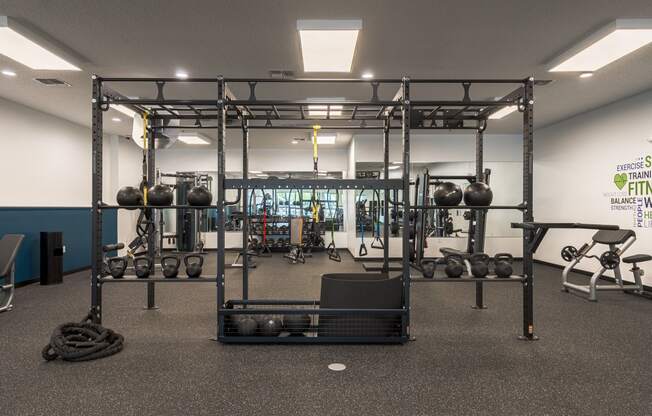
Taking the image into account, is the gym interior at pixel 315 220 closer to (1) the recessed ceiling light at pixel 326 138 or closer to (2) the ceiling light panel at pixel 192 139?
(2) the ceiling light panel at pixel 192 139

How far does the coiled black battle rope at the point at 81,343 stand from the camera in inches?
96.5

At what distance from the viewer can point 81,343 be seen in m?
2.55

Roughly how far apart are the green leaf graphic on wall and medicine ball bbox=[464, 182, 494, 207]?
3.62 meters

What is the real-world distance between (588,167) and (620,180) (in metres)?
0.66

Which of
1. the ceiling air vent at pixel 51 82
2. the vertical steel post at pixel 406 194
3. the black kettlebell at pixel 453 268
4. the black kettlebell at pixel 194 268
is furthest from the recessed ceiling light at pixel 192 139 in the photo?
the black kettlebell at pixel 453 268

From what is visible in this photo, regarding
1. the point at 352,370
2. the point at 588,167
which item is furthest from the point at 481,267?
the point at 588,167

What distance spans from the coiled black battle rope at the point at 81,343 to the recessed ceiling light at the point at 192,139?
16.2 ft

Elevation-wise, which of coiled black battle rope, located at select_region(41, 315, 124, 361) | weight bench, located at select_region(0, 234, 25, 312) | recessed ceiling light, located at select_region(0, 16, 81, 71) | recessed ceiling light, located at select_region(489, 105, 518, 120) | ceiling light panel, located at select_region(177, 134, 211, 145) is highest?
recessed ceiling light, located at select_region(0, 16, 81, 71)

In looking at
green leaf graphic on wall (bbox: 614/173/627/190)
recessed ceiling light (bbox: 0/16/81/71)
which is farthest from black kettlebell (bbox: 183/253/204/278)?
green leaf graphic on wall (bbox: 614/173/627/190)

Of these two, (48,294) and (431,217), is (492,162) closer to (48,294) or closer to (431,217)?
(431,217)

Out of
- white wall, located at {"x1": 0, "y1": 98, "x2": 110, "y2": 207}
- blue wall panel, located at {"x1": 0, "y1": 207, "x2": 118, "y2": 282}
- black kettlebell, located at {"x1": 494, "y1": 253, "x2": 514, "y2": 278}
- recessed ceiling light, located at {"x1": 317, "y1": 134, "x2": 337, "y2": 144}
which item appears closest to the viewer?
black kettlebell, located at {"x1": 494, "y1": 253, "x2": 514, "y2": 278}

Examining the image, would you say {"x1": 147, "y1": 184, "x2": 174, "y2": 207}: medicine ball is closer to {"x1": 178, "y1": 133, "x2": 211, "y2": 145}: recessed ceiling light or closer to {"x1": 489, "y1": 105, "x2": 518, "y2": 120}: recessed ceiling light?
{"x1": 178, "y1": 133, "x2": 211, "y2": 145}: recessed ceiling light

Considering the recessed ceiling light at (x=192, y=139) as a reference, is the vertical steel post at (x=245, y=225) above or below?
below

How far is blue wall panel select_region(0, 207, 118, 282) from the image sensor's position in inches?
188
